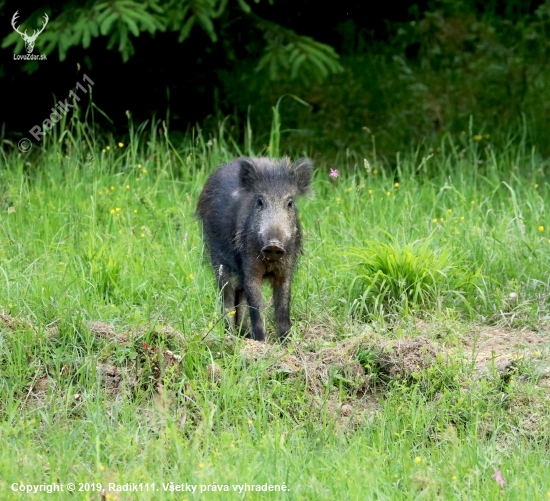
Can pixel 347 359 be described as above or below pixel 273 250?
below

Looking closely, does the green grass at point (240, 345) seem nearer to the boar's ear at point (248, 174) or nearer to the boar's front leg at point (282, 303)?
the boar's front leg at point (282, 303)

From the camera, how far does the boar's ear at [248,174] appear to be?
657cm

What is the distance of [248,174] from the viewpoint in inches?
260

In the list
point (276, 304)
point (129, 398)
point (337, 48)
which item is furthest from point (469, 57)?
point (129, 398)

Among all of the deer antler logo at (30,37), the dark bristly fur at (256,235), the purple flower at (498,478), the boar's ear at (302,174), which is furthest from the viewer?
the deer antler logo at (30,37)

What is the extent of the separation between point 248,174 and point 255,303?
85 centimetres

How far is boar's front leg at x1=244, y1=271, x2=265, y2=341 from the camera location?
6383 mm

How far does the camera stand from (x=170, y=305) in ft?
21.6

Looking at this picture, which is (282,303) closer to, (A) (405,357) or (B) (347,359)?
(B) (347,359)

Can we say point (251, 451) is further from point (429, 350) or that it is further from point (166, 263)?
point (166, 263)

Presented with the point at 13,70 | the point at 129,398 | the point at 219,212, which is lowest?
the point at 129,398

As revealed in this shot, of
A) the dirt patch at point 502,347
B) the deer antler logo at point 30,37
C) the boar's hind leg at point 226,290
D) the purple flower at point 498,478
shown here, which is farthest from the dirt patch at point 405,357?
the deer antler logo at point 30,37

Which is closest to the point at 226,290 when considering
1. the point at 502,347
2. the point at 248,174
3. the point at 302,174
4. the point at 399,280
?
the point at 248,174

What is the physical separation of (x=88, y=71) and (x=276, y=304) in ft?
13.8
